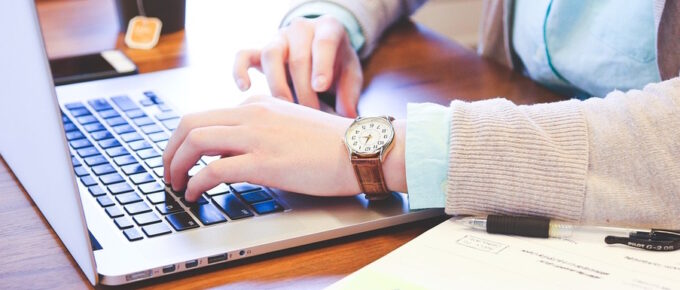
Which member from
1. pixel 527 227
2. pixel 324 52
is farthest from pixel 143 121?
pixel 527 227

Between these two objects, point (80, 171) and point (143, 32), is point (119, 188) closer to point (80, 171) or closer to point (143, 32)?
point (80, 171)

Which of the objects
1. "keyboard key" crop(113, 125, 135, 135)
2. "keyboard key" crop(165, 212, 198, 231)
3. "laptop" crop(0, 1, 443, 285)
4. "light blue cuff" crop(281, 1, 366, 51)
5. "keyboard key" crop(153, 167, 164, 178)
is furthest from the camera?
"light blue cuff" crop(281, 1, 366, 51)

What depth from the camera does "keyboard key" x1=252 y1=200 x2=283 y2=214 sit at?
2.31 ft

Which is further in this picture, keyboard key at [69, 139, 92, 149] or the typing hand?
keyboard key at [69, 139, 92, 149]

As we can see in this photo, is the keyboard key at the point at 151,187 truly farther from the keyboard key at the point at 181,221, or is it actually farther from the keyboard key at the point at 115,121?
the keyboard key at the point at 115,121

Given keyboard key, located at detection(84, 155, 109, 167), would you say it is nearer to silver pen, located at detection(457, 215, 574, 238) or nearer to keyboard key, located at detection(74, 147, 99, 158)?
keyboard key, located at detection(74, 147, 99, 158)

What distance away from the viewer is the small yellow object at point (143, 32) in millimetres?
1187

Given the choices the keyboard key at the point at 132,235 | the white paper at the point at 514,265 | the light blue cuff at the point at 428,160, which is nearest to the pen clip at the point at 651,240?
the white paper at the point at 514,265

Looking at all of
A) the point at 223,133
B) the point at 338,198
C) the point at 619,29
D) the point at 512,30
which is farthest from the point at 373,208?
the point at 512,30

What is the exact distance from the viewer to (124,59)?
111 cm

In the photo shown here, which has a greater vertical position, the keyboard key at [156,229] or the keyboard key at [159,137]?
the keyboard key at [159,137]

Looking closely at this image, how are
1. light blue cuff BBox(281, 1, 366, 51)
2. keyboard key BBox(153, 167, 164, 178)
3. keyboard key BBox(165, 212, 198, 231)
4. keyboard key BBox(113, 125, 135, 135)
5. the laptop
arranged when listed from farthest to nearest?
1. light blue cuff BBox(281, 1, 366, 51)
2. keyboard key BBox(113, 125, 135, 135)
3. keyboard key BBox(153, 167, 164, 178)
4. keyboard key BBox(165, 212, 198, 231)
5. the laptop

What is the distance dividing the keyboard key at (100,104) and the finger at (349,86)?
0.28 meters

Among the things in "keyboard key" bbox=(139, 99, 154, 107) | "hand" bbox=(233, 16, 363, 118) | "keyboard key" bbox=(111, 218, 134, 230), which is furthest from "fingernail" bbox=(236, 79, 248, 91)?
"keyboard key" bbox=(111, 218, 134, 230)
